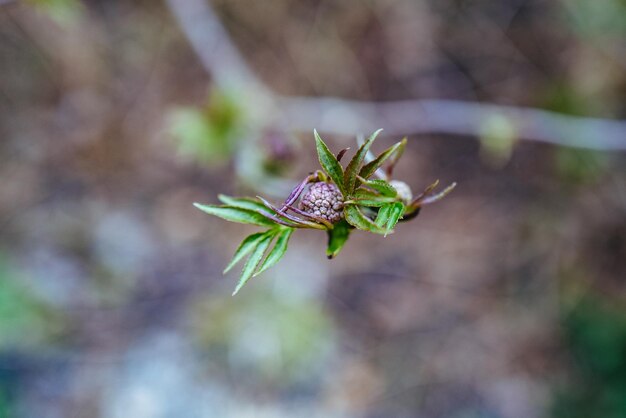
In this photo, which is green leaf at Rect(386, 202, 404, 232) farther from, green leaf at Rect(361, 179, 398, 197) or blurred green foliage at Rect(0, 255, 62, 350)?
blurred green foliage at Rect(0, 255, 62, 350)

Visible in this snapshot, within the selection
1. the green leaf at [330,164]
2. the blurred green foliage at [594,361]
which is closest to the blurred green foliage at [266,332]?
the blurred green foliage at [594,361]

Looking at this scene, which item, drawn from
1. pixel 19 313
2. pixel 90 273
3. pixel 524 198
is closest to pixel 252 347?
pixel 90 273

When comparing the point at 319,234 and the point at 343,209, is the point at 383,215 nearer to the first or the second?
the point at 343,209

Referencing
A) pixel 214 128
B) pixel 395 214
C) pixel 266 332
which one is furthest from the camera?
pixel 266 332

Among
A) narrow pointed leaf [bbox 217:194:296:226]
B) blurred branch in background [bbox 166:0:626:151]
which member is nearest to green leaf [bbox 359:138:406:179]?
narrow pointed leaf [bbox 217:194:296:226]

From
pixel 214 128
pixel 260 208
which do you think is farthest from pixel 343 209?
pixel 214 128

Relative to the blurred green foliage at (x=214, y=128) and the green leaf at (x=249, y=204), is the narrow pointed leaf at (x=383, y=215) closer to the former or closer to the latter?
the green leaf at (x=249, y=204)
